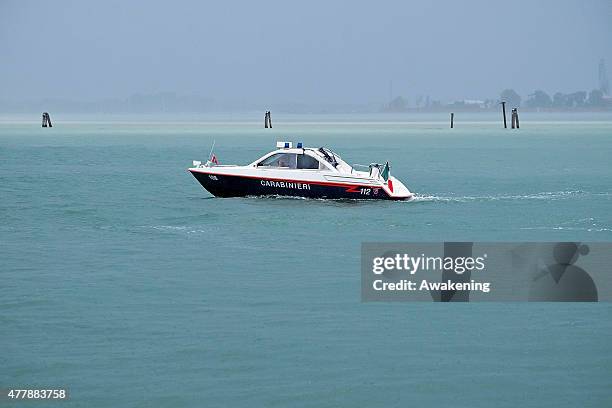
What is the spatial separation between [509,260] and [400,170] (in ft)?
147

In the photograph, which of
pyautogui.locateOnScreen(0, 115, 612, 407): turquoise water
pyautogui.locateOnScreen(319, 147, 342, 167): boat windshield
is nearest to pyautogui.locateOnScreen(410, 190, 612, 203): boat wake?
pyautogui.locateOnScreen(0, 115, 612, 407): turquoise water

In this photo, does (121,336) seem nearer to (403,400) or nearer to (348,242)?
(403,400)

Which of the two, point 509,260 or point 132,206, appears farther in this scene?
point 132,206

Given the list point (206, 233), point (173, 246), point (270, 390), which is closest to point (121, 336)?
point (270, 390)

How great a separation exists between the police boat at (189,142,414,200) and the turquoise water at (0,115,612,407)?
0.55 m

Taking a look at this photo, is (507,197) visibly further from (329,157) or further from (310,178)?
(310,178)

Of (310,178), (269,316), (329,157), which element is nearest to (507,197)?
(329,157)

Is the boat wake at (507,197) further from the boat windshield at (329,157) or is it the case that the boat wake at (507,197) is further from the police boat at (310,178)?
the boat windshield at (329,157)

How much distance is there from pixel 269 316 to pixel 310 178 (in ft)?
60.1

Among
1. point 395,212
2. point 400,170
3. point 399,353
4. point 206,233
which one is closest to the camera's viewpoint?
point 399,353

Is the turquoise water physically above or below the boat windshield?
below

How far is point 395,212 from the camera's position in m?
41.2

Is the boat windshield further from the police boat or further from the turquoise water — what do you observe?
the turquoise water

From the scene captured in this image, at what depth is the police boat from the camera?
41250 millimetres
